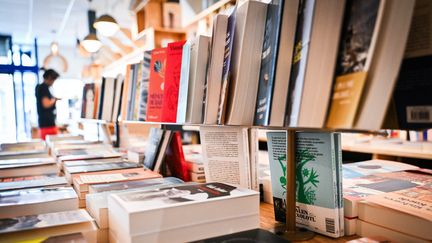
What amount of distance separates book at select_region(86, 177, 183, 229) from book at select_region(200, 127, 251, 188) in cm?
18

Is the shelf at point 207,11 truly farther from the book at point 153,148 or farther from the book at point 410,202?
the book at point 410,202

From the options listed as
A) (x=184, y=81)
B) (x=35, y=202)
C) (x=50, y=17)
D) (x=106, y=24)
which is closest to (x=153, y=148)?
(x=184, y=81)

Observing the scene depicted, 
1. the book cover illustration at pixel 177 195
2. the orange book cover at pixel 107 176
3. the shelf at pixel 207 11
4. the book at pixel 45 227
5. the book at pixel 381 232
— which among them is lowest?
the book at pixel 381 232

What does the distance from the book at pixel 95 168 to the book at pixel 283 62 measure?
0.95 metres

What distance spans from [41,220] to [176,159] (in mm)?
729

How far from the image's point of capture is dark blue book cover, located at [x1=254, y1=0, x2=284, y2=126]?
693mm

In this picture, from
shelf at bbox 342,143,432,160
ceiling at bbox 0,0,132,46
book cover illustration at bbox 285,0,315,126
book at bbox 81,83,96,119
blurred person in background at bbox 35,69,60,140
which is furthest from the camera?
ceiling at bbox 0,0,132,46

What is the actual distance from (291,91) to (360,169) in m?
0.78

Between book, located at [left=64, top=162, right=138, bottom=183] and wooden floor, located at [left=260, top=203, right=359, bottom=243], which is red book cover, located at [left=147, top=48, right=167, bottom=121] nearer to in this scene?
book, located at [left=64, top=162, right=138, bottom=183]

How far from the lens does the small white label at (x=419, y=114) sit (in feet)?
1.82

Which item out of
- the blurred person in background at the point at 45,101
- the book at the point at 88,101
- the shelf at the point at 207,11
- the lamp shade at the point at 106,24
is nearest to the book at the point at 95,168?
the book at the point at 88,101

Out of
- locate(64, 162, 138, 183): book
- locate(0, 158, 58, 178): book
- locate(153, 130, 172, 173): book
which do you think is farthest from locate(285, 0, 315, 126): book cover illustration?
locate(0, 158, 58, 178): book

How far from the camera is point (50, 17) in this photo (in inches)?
262

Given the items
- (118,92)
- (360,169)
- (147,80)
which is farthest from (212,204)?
(118,92)
